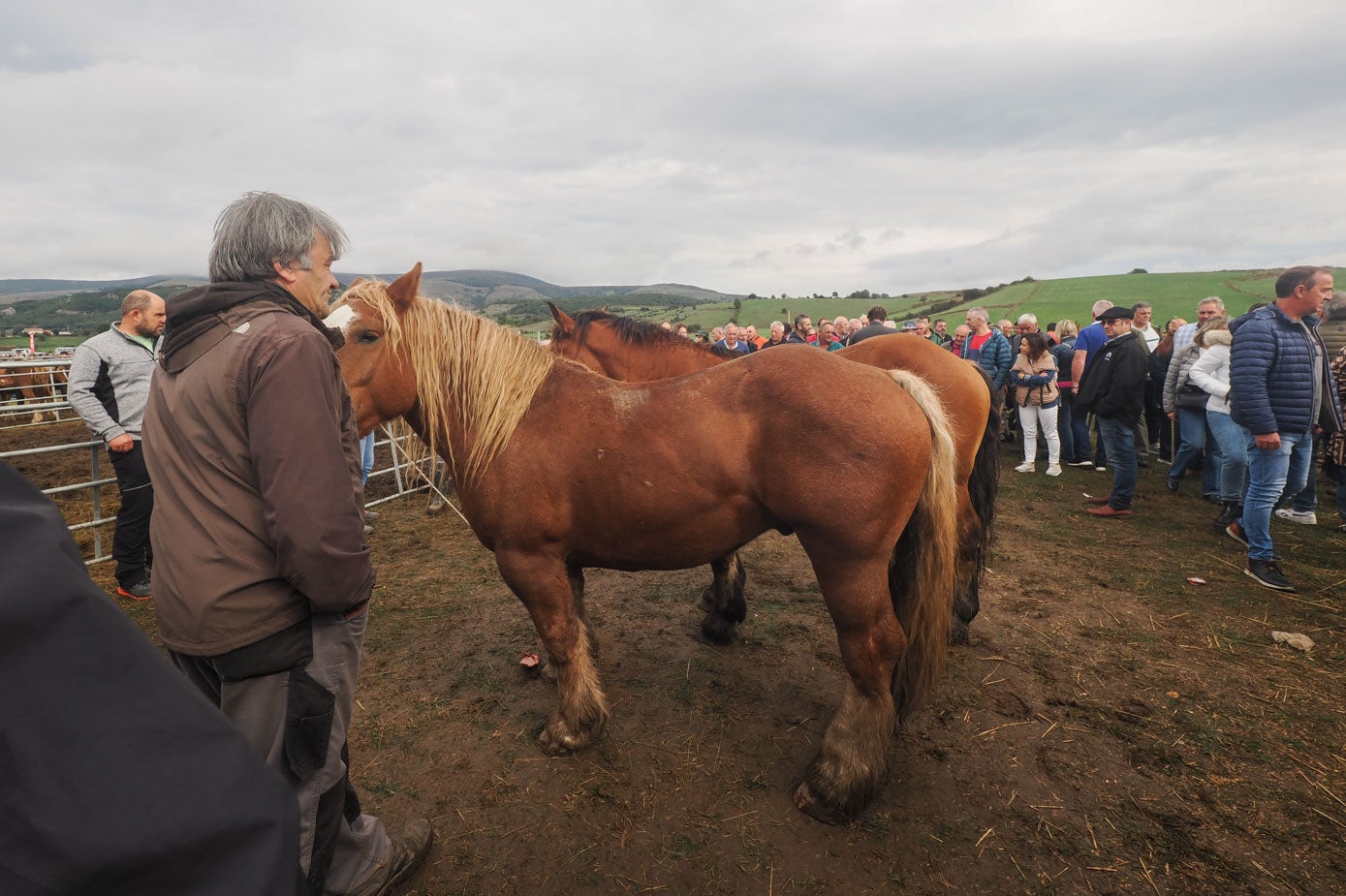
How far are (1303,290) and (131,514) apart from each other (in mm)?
8533

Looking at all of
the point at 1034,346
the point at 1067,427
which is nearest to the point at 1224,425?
the point at 1034,346

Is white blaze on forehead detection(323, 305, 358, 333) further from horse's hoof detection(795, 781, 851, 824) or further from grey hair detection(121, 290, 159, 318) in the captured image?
grey hair detection(121, 290, 159, 318)

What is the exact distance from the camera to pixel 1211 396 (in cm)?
546

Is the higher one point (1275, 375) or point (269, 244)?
point (269, 244)

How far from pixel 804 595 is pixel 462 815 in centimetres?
282

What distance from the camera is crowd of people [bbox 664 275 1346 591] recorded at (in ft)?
13.1

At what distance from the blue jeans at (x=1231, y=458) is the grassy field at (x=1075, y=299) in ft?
53.0

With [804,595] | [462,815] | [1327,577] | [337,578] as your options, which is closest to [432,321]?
[337,578]

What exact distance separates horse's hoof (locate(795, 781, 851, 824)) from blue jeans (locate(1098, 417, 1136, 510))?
17.8 ft

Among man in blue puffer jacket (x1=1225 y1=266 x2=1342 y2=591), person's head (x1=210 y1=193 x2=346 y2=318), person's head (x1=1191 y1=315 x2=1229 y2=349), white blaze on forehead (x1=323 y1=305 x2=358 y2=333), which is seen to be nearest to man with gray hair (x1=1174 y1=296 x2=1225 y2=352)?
person's head (x1=1191 y1=315 x2=1229 y2=349)

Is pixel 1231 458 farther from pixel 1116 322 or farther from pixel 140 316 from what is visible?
pixel 140 316

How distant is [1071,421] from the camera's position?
8617mm

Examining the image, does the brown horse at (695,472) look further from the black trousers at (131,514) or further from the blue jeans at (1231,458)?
the blue jeans at (1231,458)

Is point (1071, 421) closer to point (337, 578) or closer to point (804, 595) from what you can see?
point (804, 595)
